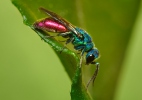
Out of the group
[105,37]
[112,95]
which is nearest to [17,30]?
[105,37]

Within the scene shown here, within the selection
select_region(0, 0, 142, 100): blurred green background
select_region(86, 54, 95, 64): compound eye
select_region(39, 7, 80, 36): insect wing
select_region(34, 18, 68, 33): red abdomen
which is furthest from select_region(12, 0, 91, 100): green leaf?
select_region(0, 0, 142, 100): blurred green background

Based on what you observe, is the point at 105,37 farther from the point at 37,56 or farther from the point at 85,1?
the point at 37,56

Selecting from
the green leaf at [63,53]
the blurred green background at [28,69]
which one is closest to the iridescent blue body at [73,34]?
the green leaf at [63,53]

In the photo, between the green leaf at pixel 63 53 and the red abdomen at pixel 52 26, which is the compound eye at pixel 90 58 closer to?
the red abdomen at pixel 52 26

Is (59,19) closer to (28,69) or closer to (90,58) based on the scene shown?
(90,58)

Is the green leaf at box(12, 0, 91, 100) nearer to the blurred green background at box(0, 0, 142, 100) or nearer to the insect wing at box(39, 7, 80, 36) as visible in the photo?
the insect wing at box(39, 7, 80, 36)

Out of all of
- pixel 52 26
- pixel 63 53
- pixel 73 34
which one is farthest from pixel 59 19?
pixel 63 53
